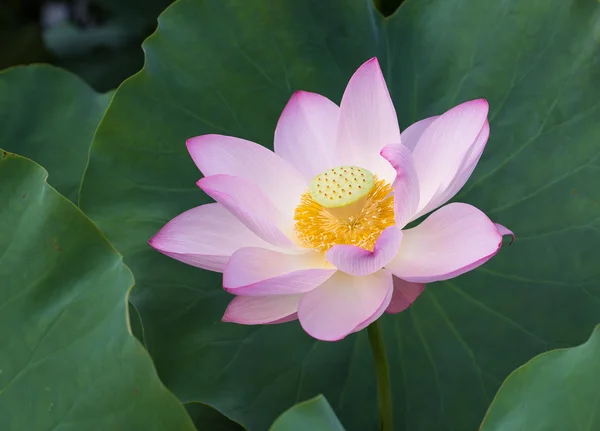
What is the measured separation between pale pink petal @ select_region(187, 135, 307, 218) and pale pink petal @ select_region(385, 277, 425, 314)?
189 millimetres

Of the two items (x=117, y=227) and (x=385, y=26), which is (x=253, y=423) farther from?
(x=385, y=26)

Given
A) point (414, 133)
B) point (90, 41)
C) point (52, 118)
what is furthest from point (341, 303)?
point (90, 41)

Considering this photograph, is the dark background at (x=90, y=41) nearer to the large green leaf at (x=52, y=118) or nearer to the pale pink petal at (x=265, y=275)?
the large green leaf at (x=52, y=118)

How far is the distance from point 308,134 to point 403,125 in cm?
23

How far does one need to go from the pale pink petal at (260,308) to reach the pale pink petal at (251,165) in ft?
0.50

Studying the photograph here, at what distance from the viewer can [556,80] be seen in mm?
997

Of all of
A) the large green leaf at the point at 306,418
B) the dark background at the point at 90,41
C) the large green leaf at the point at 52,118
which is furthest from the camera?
the dark background at the point at 90,41

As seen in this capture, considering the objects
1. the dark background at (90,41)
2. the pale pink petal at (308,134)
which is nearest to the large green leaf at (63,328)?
the pale pink petal at (308,134)

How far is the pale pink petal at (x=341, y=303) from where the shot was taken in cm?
70

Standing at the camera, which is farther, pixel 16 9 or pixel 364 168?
pixel 16 9

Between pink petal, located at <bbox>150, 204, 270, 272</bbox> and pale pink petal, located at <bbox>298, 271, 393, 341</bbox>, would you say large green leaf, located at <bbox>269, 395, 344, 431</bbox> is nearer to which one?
pale pink petal, located at <bbox>298, 271, 393, 341</bbox>

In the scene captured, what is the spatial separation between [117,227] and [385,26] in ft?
→ 1.76

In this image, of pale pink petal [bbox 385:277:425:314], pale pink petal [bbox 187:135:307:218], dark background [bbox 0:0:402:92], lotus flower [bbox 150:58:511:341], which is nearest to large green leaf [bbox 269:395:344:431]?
lotus flower [bbox 150:58:511:341]

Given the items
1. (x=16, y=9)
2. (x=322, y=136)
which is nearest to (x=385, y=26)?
(x=322, y=136)
